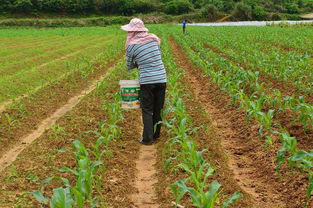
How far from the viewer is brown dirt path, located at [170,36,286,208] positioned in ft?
A: 12.4

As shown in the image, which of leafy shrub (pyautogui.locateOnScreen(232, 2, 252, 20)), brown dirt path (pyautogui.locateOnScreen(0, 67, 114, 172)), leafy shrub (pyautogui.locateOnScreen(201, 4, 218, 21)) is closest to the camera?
brown dirt path (pyautogui.locateOnScreen(0, 67, 114, 172))

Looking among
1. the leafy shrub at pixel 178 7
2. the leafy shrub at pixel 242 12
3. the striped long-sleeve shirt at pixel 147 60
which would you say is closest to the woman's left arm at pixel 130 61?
the striped long-sleeve shirt at pixel 147 60

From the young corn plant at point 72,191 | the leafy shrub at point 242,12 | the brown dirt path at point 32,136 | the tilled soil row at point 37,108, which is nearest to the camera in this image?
the young corn plant at point 72,191

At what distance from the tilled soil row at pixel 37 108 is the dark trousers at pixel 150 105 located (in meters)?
2.19

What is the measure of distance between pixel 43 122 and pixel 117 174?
317 centimetres

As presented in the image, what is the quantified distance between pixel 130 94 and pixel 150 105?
0.35 meters

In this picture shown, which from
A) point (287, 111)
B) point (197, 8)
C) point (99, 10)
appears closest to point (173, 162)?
point (287, 111)

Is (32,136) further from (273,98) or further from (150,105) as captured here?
(273,98)

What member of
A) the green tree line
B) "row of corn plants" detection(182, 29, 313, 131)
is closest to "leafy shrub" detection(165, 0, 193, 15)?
the green tree line

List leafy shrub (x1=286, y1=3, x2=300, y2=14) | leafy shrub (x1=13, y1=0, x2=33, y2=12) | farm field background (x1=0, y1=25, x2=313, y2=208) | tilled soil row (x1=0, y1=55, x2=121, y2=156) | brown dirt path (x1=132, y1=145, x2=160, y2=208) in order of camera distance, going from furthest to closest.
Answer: leafy shrub (x1=286, y1=3, x2=300, y2=14)
leafy shrub (x1=13, y1=0, x2=33, y2=12)
tilled soil row (x1=0, y1=55, x2=121, y2=156)
brown dirt path (x1=132, y1=145, x2=160, y2=208)
farm field background (x1=0, y1=25, x2=313, y2=208)

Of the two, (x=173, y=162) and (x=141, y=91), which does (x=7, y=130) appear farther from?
(x=173, y=162)

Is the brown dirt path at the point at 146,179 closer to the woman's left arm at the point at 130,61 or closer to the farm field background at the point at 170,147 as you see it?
the farm field background at the point at 170,147

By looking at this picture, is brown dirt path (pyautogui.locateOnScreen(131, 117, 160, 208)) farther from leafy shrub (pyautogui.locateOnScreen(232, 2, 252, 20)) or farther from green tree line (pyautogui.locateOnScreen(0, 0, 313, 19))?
leafy shrub (pyautogui.locateOnScreen(232, 2, 252, 20))

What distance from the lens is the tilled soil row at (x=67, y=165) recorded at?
3.78 metres
